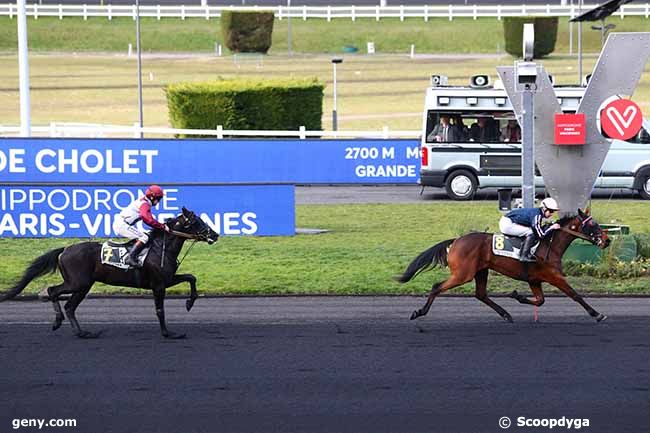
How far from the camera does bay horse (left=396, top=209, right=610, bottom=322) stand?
14.2 m

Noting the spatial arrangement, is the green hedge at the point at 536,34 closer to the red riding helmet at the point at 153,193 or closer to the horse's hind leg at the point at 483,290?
the horse's hind leg at the point at 483,290

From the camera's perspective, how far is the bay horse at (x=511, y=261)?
14.2m

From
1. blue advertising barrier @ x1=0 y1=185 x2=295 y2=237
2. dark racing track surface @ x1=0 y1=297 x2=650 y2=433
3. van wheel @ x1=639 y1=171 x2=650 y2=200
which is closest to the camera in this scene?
dark racing track surface @ x1=0 y1=297 x2=650 y2=433

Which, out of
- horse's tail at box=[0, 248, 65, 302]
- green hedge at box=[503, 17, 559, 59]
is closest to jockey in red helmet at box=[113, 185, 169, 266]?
horse's tail at box=[0, 248, 65, 302]

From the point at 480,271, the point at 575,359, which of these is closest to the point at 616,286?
the point at 480,271

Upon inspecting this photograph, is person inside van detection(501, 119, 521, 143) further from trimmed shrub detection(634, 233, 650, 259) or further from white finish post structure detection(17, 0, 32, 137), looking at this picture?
white finish post structure detection(17, 0, 32, 137)

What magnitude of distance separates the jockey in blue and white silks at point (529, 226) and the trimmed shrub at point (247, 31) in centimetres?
4983

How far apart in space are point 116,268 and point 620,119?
8528 mm

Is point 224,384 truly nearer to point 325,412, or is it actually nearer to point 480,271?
point 325,412

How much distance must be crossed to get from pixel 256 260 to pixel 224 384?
8367mm

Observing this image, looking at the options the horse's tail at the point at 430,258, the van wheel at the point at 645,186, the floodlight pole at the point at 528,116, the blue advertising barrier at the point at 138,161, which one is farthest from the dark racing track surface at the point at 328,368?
the van wheel at the point at 645,186

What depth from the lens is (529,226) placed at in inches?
564

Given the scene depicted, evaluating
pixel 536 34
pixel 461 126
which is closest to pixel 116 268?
pixel 461 126

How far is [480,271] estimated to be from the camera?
14422 mm
